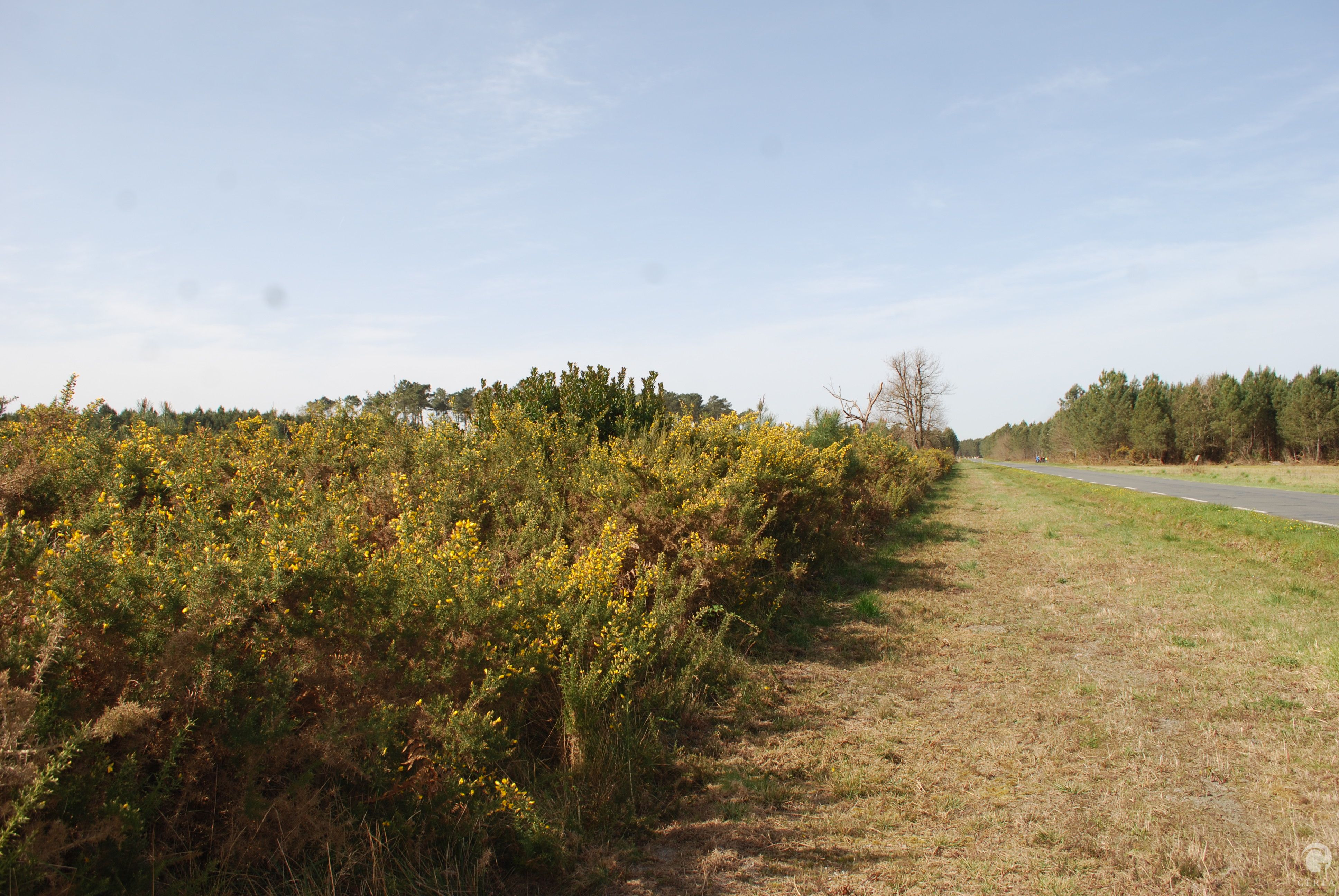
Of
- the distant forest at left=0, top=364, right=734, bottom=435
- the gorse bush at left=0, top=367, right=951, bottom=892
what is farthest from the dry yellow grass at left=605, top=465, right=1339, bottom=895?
the distant forest at left=0, top=364, right=734, bottom=435

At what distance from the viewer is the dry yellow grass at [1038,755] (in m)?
2.95

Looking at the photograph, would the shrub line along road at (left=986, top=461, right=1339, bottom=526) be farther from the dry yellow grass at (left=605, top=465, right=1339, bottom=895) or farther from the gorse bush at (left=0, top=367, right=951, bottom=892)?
the gorse bush at (left=0, top=367, right=951, bottom=892)

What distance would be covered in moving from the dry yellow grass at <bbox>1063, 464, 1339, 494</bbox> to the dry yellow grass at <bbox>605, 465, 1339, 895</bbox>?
18.2 m

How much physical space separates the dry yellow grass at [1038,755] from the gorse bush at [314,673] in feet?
2.07

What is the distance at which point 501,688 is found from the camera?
3359 millimetres

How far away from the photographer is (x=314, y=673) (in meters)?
2.80

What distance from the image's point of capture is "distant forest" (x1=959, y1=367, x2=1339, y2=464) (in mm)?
48844

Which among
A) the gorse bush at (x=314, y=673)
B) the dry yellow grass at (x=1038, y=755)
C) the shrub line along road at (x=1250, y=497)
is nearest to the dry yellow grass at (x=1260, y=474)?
the shrub line along road at (x=1250, y=497)

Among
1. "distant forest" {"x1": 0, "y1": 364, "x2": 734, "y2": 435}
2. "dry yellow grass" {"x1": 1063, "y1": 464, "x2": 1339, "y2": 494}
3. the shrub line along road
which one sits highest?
"distant forest" {"x1": 0, "y1": 364, "x2": 734, "y2": 435}

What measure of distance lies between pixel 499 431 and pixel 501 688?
191 inches

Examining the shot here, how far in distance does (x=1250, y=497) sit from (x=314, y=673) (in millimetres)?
21921

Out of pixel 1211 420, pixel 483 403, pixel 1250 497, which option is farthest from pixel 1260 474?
pixel 483 403

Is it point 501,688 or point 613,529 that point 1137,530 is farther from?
point 501,688

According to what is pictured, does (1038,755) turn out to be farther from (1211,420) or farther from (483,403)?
(1211,420)
